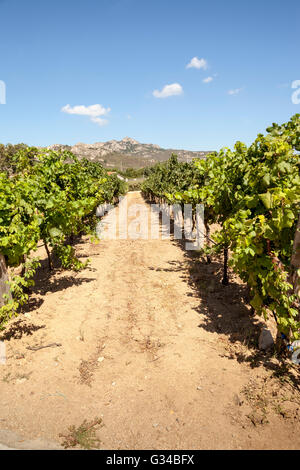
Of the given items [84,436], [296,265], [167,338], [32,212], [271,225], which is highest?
[32,212]

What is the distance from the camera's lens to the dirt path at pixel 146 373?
4.23m

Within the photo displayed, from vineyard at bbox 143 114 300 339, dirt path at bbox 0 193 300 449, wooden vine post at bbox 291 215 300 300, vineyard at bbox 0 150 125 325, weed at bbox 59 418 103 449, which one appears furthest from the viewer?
vineyard at bbox 0 150 125 325

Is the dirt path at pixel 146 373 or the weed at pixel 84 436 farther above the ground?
the dirt path at pixel 146 373

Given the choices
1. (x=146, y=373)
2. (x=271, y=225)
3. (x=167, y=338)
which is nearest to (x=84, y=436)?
(x=146, y=373)

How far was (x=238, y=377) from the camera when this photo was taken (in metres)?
5.26

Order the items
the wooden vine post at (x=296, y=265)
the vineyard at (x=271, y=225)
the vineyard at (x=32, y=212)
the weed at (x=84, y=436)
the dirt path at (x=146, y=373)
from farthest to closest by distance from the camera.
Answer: the vineyard at (x=32, y=212) < the wooden vine post at (x=296, y=265) < the vineyard at (x=271, y=225) < the dirt path at (x=146, y=373) < the weed at (x=84, y=436)

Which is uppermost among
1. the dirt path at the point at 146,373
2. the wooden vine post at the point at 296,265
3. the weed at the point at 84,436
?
the wooden vine post at the point at 296,265

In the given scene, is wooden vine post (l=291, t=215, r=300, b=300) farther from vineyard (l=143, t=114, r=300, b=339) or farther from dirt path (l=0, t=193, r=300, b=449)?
dirt path (l=0, t=193, r=300, b=449)

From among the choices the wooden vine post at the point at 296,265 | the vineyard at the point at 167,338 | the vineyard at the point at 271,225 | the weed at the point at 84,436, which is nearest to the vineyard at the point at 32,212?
the vineyard at the point at 167,338

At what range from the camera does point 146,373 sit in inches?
219

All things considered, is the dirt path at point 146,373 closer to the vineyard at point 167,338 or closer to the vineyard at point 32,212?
the vineyard at point 167,338

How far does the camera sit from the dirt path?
4230mm

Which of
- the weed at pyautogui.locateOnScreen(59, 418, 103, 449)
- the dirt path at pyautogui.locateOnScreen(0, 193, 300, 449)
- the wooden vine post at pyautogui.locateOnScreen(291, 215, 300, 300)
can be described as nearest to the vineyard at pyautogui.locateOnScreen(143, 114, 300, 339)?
the wooden vine post at pyautogui.locateOnScreen(291, 215, 300, 300)

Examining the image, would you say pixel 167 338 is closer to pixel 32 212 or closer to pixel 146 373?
pixel 146 373
